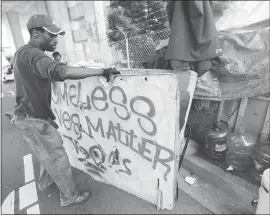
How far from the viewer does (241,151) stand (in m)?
2.40

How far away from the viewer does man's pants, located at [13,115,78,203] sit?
192cm

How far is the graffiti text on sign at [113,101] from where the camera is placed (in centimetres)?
158

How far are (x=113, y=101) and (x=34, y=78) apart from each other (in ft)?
2.70

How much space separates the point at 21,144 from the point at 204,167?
147 inches

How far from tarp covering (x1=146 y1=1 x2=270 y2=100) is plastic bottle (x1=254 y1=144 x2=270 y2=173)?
694mm

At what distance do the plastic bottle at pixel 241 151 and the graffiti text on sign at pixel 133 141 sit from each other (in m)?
1.25

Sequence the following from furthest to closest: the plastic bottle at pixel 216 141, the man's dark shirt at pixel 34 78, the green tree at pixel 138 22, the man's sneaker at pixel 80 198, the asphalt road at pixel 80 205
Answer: the green tree at pixel 138 22
the plastic bottle at pixel 216 141
the man's sneaker at pixel 80 198
the asphalt road at pixel 80 205
the man's dark shirt at pixel 34 78

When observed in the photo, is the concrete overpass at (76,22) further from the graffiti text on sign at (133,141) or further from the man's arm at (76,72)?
the man's arm at (76,72)

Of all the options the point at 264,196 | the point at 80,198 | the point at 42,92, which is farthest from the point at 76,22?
the point at 264,196

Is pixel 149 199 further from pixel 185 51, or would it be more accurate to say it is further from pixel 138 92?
pixel 185 51

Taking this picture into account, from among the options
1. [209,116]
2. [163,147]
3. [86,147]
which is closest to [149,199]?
[163,147]

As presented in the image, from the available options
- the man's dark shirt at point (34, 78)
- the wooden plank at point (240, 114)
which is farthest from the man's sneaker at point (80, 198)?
the wooden plank at point (240, 114)

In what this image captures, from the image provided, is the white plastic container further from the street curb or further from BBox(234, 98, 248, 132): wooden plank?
BBox(234, 98, 248, 132): wooden plank

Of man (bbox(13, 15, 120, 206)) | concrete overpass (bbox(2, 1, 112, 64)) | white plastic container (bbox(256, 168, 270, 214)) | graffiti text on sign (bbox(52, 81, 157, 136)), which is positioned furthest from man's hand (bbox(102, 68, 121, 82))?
concrete overpass (bbox(2, 1, 112, 64))
